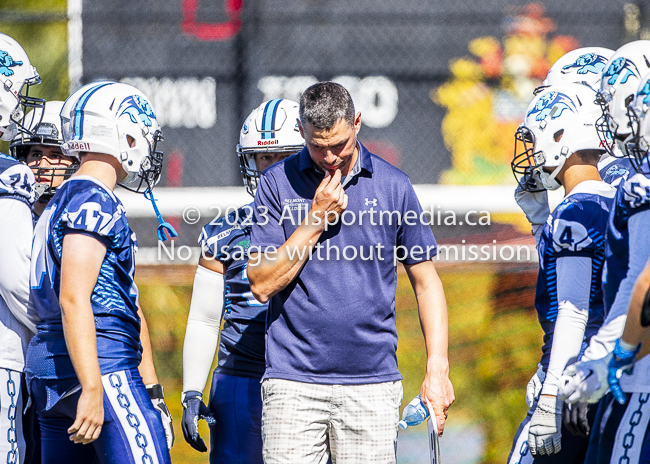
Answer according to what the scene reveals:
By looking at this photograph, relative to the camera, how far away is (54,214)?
229cm

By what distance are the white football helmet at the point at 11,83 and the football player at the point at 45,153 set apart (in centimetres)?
49

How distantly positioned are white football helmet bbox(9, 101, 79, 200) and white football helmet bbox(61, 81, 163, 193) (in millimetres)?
845

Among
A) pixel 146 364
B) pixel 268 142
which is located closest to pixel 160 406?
pixel 146 364

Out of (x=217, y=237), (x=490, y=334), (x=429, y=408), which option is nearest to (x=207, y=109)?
(x=490, y=334)

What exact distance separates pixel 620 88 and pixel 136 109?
1.56 m

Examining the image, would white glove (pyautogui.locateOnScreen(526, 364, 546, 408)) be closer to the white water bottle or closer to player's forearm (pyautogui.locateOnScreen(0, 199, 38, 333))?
the white water bottle

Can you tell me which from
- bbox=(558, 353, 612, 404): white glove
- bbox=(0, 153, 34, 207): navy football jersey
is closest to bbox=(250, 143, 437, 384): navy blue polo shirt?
bbox=(558, 353, 612, 404): white glove

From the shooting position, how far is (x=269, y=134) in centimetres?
316

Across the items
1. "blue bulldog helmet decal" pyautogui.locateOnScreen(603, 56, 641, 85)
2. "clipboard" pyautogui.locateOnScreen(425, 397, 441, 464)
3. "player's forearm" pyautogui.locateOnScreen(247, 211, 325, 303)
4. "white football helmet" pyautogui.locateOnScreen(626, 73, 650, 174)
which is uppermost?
"blue bulldog helmet decal" pyautogui.locateOnScreen(603, 56, 641, 85)

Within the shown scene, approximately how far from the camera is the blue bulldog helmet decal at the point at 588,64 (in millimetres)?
3291

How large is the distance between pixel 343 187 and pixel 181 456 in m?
2.78

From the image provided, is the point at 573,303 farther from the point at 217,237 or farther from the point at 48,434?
the point at 48,434

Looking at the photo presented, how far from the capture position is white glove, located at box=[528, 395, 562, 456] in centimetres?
240

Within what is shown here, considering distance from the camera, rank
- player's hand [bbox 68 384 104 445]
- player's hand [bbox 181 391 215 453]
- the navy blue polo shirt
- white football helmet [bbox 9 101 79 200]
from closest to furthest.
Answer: player's hand [bbox 68 384 104 445] → the navy blue polo shirt → player's hand [bbox 181 391 215 453] → white football helmet [bbox 9 101 79 200]
